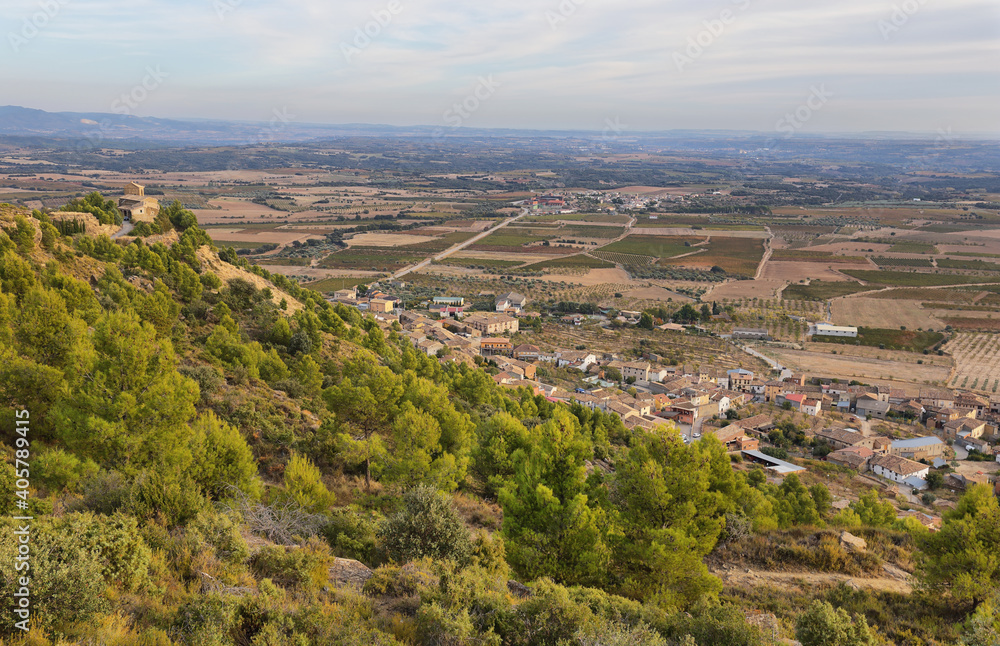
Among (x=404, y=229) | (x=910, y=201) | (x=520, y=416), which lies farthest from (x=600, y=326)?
(x=910, y=201)

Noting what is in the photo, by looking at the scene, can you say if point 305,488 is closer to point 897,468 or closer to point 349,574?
point 349,574

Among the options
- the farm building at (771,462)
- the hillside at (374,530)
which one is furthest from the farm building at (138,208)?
the farm building at (771,462)

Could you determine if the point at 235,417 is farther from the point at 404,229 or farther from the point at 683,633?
the point at 404,229

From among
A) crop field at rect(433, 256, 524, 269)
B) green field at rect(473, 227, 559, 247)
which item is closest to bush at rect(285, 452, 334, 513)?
crop field at rect(433, 256, 524, 269)

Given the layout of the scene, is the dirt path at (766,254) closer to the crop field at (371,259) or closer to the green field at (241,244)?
the crop field at (371,259)

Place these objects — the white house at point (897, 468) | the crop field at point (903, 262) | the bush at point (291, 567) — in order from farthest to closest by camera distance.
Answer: the crop field at point (903, 262), the white house at point (897, 468), the bush at point (291, 567)

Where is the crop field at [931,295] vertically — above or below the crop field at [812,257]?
below
